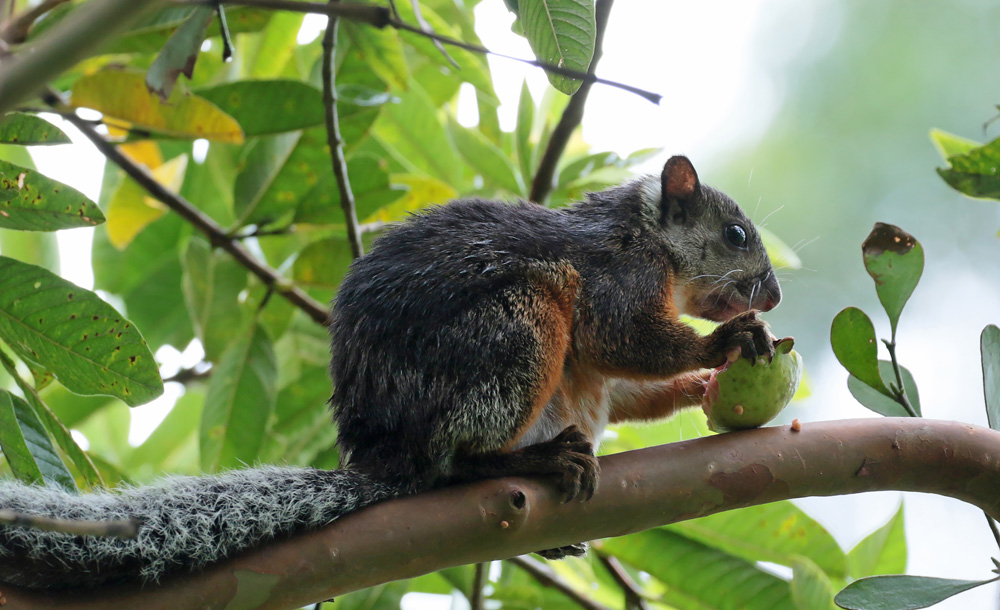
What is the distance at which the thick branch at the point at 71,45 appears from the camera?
0.51 meters

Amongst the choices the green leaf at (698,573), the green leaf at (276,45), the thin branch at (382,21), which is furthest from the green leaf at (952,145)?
the green leaf at (276,45)

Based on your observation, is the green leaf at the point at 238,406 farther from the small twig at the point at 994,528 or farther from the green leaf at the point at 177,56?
the small twig at the point at 994,528

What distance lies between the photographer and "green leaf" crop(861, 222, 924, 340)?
1.43 metres

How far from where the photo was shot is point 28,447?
1406 millimetres

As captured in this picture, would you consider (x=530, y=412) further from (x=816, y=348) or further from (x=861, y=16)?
(x=861, y=16)

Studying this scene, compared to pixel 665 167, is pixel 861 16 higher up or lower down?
higher up

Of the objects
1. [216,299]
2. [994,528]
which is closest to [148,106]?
[216,299]

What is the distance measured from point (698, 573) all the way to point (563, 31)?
4.52 feet

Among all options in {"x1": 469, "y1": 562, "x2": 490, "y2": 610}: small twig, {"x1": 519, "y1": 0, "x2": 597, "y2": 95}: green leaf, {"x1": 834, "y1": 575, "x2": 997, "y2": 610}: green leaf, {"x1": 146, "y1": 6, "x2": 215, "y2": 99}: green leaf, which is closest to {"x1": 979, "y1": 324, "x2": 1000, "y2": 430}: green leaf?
{"x1": 834, "y1": 575, "x2": 997, "y2": 610}: green leaf

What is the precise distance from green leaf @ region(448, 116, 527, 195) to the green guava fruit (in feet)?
3.90

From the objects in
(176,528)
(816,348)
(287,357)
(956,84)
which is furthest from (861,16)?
(176,528)

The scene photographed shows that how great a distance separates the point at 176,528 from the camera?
123 cm

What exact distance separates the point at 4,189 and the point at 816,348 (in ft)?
16.8

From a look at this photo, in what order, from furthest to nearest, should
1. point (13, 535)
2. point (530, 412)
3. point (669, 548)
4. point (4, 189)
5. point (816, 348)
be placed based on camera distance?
point (816, 348) → point (669, 548) → point (530, 412) → point (4, 189) → point (13, 535)
